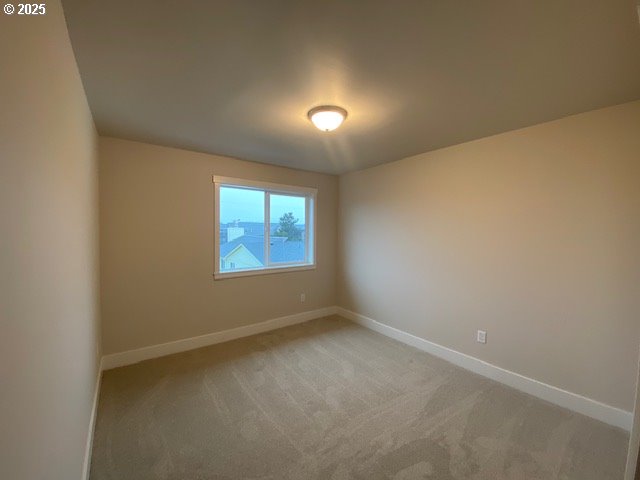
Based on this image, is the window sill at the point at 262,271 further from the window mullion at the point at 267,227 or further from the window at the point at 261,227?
the window mullion at the point at 267,227

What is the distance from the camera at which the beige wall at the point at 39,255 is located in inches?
25.6

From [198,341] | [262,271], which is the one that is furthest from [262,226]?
[198,341]

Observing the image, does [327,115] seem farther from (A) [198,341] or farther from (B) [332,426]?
(A) [198,341]

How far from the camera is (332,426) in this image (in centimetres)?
193

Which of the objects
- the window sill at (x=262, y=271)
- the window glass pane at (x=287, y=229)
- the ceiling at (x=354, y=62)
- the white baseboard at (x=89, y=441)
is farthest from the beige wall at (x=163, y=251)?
the white baseboard at (x=89, y=441)

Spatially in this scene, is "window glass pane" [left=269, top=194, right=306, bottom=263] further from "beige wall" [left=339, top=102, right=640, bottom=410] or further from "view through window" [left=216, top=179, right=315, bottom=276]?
"beige wall" [left=339, top=102, right=640, bottom=410]

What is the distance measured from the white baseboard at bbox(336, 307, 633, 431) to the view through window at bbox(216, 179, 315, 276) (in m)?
1.79

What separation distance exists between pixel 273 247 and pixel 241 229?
0.53 m

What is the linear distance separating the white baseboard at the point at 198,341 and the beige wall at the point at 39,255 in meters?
1.40

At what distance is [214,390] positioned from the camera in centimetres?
235

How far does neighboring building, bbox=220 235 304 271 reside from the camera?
3488 mm

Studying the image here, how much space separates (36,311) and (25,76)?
690mm

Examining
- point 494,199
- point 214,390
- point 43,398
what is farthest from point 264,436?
point 494,199

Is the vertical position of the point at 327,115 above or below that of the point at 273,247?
above
